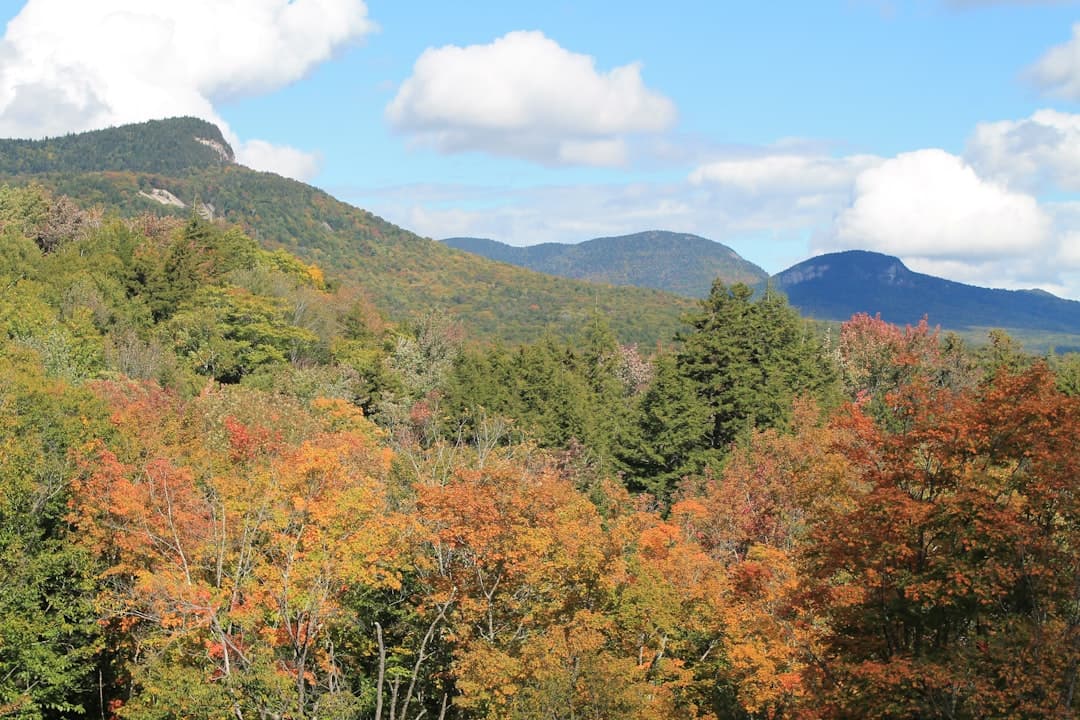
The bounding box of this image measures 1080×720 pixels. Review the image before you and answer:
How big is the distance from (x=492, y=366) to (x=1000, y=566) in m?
51.8

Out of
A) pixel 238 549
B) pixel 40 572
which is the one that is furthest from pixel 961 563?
pixel 40 572

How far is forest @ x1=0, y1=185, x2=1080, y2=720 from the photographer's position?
1508 cm

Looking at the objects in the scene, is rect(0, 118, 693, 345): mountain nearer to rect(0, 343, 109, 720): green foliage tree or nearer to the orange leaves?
rect(0, 343, 109, 720): green foliage tree

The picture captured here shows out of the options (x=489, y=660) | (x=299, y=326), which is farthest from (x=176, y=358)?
(x=489, y=660)

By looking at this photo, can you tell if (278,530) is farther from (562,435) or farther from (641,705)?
(562,435)

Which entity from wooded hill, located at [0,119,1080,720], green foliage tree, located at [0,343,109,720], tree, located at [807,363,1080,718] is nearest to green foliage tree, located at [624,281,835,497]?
wooded hill, located at [0,119,1080,720]

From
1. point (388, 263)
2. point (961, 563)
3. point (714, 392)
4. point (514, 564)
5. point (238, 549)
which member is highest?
point (388, 263)

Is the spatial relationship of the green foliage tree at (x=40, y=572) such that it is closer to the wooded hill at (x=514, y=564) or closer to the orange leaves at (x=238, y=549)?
the wooded hill at (x=514, y=564)

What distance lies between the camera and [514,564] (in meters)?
22.4

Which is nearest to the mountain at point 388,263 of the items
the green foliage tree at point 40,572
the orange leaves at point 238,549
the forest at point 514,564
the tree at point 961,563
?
the forest at point 514,564

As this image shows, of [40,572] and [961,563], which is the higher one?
[961,563]

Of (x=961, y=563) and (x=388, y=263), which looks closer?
(x=961, y=563)

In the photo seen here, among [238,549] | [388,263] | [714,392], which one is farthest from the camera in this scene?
[388,263]

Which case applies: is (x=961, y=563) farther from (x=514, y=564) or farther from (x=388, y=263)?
(x=388, y=263)
